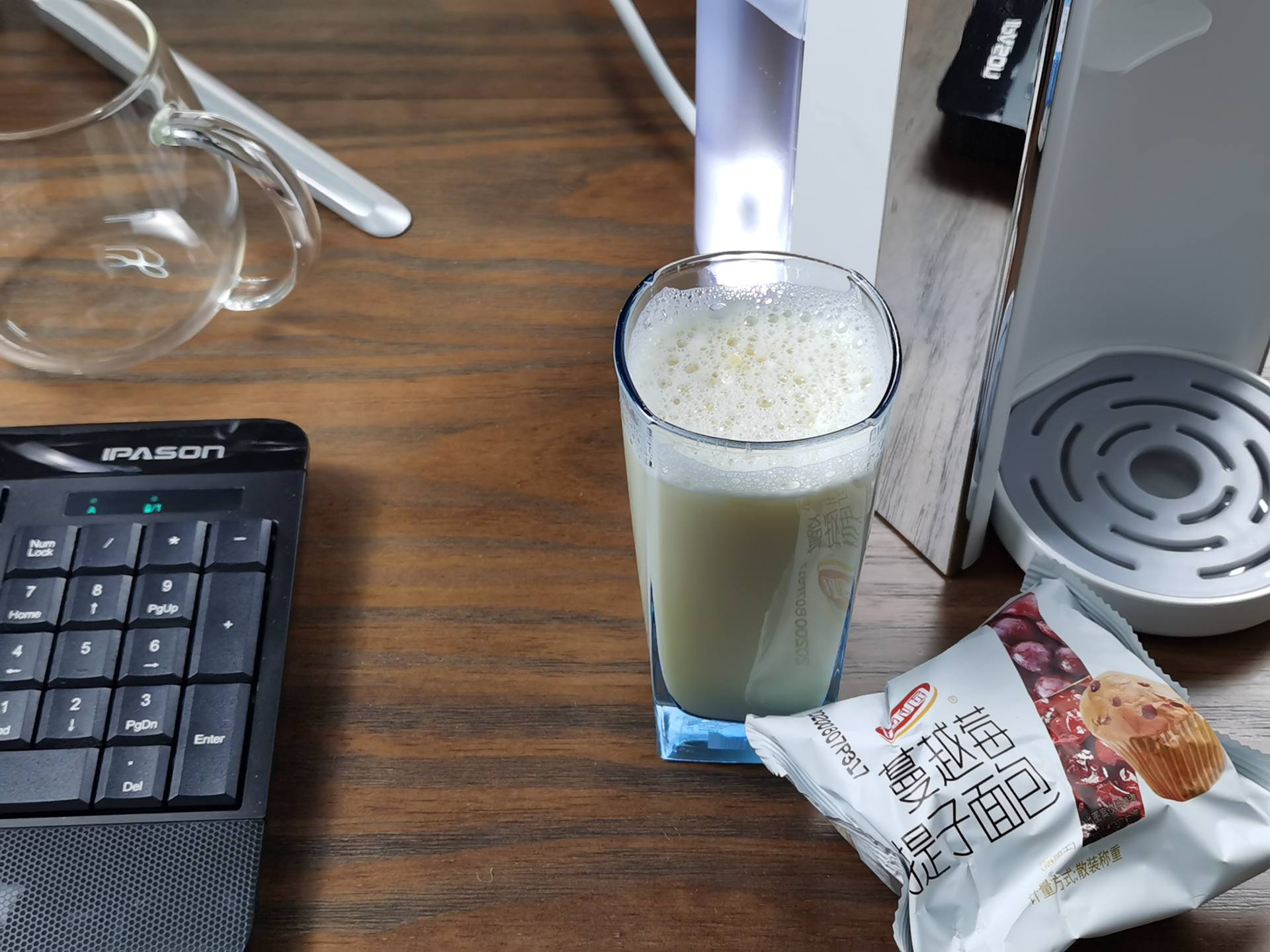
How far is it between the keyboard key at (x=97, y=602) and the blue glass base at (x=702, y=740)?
19 cm

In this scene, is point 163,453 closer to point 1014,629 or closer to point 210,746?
point 210,746

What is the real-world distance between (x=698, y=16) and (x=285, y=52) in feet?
1.03

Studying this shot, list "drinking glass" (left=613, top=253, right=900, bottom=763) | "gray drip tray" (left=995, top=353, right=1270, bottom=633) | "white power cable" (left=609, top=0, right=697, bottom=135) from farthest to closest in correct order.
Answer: "white power cable" (left=609, top=0, right=697, bottom=135) → "gray drip tray" (left=995, top=353, right=1270, bottom=633) → "drinking glass" (left=613, top=253, right=900, bottom=763)

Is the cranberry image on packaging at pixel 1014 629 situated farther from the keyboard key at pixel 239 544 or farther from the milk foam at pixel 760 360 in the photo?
the keyboard key at pixel 239 544

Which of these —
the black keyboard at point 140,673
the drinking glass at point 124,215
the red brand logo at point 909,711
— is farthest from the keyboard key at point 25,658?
the red brand logo at point 909,711

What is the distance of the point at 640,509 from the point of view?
14.2 inches

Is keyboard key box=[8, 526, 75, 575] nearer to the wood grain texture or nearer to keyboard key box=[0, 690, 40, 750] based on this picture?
keyboard key box=[0, 690, 40, 750]

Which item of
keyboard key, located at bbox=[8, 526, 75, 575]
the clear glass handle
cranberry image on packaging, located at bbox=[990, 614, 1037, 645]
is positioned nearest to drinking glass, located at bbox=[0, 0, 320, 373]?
the clear glass handle

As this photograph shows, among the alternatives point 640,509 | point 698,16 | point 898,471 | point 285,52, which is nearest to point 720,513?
point 640,509

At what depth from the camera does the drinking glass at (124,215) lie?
48 centimetres

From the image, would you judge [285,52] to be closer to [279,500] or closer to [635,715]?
[279,500]

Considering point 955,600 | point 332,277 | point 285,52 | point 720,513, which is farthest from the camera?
point 285,52

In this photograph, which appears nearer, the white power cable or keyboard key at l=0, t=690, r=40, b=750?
keyboard key at l=0, t=690, r=40, b=750

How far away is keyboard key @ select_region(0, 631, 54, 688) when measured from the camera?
41cm
